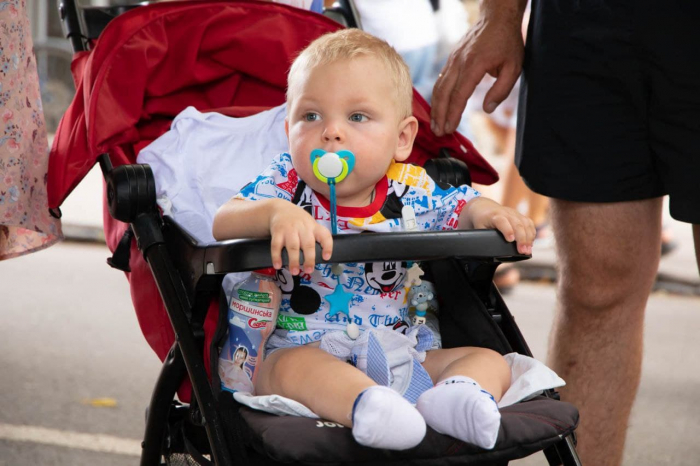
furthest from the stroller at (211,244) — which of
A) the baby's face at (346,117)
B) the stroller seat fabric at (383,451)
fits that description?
the baby's face at (346,117)

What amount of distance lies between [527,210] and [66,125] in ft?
13.0

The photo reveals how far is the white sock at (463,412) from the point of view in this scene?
4.55 feet

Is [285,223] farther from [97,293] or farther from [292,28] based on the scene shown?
[97,293]

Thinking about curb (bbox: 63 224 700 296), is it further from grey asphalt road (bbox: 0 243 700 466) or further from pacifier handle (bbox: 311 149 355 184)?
pacifier handle (bbox: 311 149 355 184)

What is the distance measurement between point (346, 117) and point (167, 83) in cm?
58

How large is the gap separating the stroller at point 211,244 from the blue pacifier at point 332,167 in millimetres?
200

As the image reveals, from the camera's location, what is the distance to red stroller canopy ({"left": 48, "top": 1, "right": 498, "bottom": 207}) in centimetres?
197

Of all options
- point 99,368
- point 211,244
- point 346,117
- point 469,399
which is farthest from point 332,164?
point 99,368

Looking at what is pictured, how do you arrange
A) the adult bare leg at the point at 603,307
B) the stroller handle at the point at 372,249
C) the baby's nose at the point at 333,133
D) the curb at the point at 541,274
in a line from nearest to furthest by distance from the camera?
the stroller handle at the point at 372,249 < the baby's nose at the point at 333,133 < the adult bare leg at the point at 603,307 < the curb at the point at 541,274

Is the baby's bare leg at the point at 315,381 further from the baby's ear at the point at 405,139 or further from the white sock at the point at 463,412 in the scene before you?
the baby's ear at the point at 405,139

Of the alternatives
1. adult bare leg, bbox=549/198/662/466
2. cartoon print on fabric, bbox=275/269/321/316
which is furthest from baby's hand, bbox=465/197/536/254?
adult bare leg, bbox=549/198/662/466

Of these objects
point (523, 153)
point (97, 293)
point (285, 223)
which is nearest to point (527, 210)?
point (97, 293)

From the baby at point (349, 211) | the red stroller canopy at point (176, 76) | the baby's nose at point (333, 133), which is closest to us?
the baby at point (349, 211)

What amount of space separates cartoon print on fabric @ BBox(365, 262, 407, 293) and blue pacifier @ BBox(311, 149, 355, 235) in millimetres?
143
